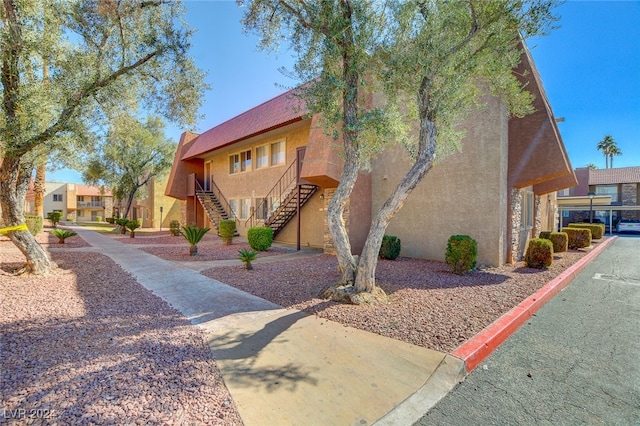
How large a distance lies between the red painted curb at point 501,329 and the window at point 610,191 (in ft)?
134

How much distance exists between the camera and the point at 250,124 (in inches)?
687

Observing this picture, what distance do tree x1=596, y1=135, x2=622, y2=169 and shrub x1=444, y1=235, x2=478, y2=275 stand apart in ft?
226

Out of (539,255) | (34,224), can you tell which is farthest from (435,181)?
(34,224)

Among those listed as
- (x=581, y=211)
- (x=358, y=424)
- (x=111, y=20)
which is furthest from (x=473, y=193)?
(x=581, y=211)

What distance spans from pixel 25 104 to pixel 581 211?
49.6 metres

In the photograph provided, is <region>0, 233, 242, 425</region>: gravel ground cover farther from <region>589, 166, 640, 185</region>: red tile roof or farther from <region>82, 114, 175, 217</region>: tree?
<region>589, 166, 640, 185</region>: red tile roof

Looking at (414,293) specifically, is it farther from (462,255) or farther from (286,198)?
(286,198)

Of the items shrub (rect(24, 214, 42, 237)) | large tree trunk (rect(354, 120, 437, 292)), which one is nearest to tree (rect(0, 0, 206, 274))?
large tree trunk (rect(354, 120, 437, 292))

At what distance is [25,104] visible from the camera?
6.30m

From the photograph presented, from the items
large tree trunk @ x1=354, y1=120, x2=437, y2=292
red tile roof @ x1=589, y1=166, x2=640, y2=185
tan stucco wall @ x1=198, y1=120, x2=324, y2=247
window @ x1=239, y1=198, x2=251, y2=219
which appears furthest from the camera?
red tile roof @ x1=589, y1=166, x2=640, y2=185

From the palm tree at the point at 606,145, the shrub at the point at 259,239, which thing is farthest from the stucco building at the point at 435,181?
the palm tree at the point at 606,145

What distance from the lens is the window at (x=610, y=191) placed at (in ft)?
119

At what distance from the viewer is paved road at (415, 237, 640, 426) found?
2.95 m

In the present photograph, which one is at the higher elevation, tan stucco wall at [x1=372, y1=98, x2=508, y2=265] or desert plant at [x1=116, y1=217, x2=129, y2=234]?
tan stucco wall at [x1=372, y1=98, x2=508, y2=265]
